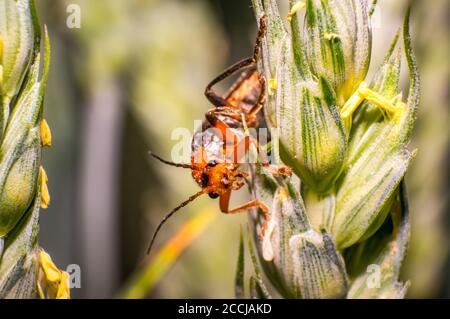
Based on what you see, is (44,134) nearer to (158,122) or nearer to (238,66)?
(238,66)

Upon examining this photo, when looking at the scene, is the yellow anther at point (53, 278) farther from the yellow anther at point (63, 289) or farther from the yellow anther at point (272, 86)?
the yellow anther at point (272, 86)

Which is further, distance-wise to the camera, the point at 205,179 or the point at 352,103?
the point at 205,179

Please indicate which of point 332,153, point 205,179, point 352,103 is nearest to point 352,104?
point 352,103

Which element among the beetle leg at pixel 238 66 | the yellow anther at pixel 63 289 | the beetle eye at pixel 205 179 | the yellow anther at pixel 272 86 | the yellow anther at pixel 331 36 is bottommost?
the yellow anther at pixel 63 289

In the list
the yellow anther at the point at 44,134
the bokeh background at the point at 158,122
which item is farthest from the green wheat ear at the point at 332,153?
the bokeh background at the point at 158,122

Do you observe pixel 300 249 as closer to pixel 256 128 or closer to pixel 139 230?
pixel 256 128

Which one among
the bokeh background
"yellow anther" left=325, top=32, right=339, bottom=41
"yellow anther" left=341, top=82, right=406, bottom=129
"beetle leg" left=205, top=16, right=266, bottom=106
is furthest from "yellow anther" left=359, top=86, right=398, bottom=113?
the bokeh background

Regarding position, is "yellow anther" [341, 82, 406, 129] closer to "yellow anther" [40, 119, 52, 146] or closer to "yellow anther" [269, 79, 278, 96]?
"yellow anther" [269, 79, 278, 96]
